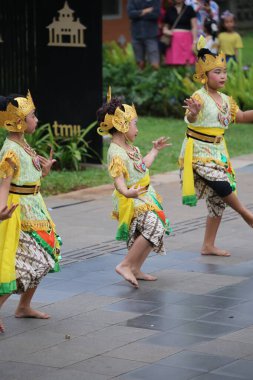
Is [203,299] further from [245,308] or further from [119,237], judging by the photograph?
[119,237]

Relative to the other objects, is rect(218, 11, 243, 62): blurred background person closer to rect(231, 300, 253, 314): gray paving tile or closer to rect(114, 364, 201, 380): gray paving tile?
rect(231, 300, 253, 314): gray paving tile

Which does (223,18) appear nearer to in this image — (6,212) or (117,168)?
(117,168)

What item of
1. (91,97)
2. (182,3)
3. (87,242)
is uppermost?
(182,3)

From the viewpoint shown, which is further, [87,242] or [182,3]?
[182,3]

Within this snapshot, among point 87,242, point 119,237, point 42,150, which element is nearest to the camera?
point 119,237

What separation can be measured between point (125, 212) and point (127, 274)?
50 centimetres

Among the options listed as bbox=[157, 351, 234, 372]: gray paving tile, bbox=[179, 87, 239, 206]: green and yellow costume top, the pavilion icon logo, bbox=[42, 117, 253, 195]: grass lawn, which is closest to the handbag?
bbox=[42, 117, 253, 195]: grass lawn

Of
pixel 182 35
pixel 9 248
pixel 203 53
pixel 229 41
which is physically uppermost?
A: pixel 203 53

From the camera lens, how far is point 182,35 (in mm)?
19922

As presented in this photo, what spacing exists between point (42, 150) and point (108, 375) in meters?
7.66

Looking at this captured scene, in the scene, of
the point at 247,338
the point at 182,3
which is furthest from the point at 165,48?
the point at 247,338

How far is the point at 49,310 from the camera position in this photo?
7.93 m

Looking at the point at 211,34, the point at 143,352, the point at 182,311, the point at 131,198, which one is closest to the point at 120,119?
the point at 131,198

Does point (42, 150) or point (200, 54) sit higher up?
point (200, 54)
